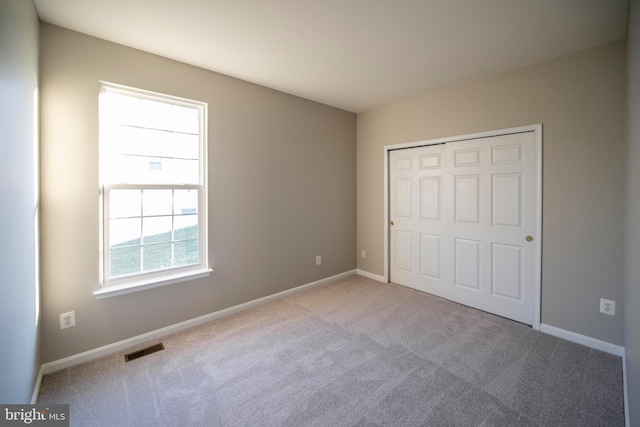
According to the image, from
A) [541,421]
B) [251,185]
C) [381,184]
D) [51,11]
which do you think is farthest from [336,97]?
[541,421]

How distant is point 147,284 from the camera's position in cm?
241

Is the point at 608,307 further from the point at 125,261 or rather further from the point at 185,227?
the point at 125,261

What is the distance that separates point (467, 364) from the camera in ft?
6.91

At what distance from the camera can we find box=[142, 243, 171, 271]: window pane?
2479 millimetres

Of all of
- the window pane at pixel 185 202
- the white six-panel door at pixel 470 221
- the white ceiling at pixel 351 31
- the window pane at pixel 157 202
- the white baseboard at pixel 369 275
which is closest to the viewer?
the white ceiling at pixel 351 31

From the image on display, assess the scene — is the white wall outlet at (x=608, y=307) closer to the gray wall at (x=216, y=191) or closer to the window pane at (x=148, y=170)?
the gray wall at (x=216, y=191)

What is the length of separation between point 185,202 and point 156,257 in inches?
22.7

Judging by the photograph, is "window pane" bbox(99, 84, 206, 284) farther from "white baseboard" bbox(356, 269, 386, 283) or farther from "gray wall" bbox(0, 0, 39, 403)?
"white baseboard" bbox(356, 269, 386, 283)

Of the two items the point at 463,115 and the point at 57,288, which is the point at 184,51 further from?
the point at 463,115

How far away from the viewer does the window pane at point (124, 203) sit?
231 centimetres

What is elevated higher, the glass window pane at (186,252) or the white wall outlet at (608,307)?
the glass window pane at (186,252)

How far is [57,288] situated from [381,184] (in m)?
3.64

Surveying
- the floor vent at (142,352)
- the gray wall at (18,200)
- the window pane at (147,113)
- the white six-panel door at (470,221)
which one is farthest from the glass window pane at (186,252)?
the white six-panel door at (470,221)

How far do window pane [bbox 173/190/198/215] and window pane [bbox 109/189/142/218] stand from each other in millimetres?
296
